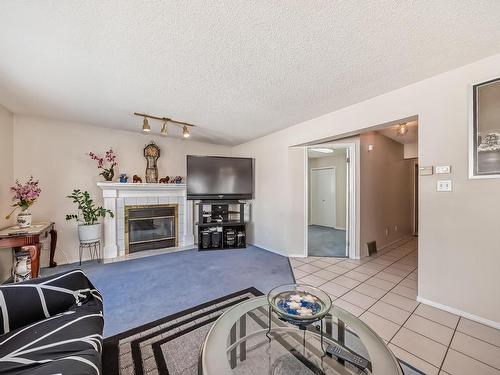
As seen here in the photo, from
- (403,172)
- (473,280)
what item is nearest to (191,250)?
(473,280)

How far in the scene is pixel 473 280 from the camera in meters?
1.77

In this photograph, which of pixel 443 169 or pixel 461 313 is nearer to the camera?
pixel 461 313

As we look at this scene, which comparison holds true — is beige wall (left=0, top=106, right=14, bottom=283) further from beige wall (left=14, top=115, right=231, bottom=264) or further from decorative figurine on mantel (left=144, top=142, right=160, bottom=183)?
decorative figurine on mantel (left=144, top=142, right=160, bottom=183)

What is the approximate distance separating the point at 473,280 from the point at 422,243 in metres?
0.42

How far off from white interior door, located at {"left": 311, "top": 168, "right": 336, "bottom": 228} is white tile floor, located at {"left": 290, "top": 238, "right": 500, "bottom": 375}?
9.80 feet

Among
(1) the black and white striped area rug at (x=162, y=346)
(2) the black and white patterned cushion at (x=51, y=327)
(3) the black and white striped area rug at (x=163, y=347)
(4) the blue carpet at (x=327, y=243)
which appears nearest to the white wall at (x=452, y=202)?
(3) the black and white striped area rug at (x=163, y=347)

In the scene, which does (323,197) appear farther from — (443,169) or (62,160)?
(62,160)

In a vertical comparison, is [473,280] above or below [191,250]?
above

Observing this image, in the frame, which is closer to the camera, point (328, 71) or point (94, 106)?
point (328, 71)

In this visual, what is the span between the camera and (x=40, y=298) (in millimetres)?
1260

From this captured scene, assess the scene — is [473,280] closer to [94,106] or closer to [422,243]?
[422,243]

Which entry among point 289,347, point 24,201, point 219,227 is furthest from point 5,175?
point 289,347

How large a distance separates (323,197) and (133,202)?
511 centimetres

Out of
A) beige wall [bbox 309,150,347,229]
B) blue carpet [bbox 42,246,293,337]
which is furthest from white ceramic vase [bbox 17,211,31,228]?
beige wall [bbox 309,150,347,229]
